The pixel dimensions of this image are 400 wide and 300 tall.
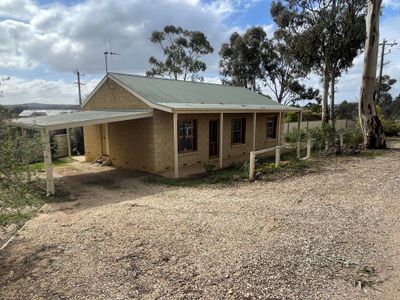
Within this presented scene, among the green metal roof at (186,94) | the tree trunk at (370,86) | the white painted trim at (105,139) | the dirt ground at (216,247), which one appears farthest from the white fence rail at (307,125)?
the dirt ground at (216,247)

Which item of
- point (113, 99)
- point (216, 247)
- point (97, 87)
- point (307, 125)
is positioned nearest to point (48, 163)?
point (113, 99)

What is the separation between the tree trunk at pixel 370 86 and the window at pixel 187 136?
9.09m

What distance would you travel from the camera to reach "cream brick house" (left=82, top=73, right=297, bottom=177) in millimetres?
11992

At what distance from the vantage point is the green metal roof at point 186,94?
12.4m

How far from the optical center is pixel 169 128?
1236 centimetres

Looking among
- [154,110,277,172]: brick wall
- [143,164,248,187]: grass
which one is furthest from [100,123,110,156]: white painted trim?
[143,164,248,187]: grass

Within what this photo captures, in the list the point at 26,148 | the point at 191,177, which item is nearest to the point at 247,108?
the point at 191,177

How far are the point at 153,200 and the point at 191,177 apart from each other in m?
3.43

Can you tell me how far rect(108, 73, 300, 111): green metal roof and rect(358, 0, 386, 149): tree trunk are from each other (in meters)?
4.39

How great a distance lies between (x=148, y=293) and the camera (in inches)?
145

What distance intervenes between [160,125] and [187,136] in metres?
1.84

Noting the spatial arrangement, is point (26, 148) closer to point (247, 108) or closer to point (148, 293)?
point (148, 293)

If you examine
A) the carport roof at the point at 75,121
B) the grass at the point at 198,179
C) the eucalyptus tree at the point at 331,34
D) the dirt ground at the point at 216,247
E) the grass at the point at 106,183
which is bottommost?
the grass at the point at 106,183

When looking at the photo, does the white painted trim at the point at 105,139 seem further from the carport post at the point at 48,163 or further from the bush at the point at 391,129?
the bush at the point at 391,129
